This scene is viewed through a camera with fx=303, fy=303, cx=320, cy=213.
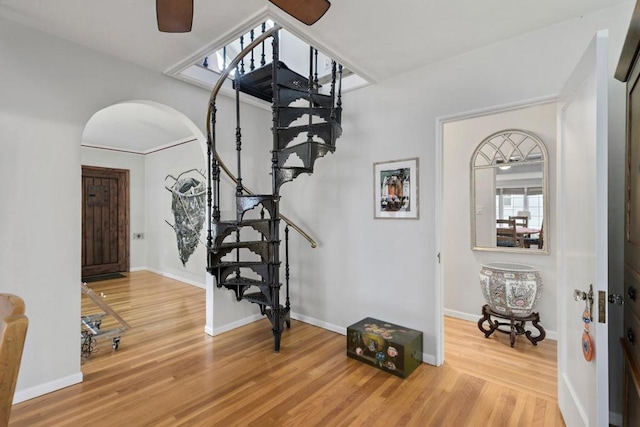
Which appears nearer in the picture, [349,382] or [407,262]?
[349,382]

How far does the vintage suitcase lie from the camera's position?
7.61 feet

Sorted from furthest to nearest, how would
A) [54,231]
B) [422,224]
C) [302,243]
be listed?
1. [302,243]
2. [422,224]
3. [54,231]

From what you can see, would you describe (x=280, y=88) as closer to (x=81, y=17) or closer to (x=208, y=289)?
(x=81, y=17)

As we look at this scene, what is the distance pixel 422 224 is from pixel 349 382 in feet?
4.51

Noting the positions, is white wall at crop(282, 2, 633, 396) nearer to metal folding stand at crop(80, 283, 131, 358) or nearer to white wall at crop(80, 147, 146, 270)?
metal folding stand at crop(80, 283, 131, 358)

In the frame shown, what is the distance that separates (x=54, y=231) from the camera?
85.5 inches

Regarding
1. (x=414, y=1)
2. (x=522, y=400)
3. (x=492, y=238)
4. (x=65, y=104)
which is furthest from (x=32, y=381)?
(x=492, y=238)

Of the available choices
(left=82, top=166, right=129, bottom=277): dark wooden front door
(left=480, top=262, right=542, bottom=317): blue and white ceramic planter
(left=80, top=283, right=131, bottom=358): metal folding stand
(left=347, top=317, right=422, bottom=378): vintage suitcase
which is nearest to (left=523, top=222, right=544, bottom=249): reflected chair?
(left=480, top=262, right=542, bottom=317): blue and white ceramic planter

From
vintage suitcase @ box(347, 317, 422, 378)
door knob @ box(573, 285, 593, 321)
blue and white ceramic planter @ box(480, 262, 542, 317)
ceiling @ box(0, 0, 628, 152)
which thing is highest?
ceiling @ box(0, 0, 628, 152)

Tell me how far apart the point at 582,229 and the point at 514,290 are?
5.06ft

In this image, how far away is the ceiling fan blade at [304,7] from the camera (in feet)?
4.56

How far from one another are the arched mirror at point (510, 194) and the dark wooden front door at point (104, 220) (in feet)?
21.0

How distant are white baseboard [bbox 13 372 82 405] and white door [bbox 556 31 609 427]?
3099mm

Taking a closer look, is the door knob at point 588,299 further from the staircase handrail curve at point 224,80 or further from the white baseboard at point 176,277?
the white baseboard at point 176,277
